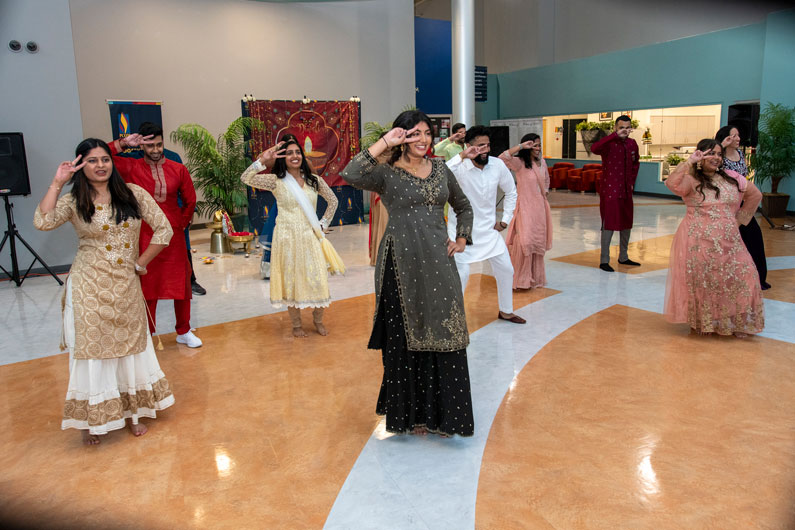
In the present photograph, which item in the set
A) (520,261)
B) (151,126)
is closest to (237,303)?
(151,126)

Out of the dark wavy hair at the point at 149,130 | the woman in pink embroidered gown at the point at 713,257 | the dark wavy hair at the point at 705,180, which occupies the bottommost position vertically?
the woman in pink embroidered gown at the point at 713,257

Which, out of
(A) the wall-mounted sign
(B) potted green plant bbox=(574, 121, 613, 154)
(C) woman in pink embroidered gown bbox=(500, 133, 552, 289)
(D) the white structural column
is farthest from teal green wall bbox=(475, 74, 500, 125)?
(C) woman in pink embroidered gown bbox=(500, 133, 552, 289)

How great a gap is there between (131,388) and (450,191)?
195cm

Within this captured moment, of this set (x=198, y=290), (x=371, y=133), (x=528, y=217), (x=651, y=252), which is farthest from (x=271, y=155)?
(x=371, y=133)

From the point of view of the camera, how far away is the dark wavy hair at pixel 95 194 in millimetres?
3029

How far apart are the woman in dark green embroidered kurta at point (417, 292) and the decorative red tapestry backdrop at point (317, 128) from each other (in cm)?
742

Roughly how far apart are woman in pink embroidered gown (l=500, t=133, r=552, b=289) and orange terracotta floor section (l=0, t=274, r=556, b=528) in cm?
213

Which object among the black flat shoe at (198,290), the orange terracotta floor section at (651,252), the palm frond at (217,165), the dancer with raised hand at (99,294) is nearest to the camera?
the dancer with raised hand at (99,294)

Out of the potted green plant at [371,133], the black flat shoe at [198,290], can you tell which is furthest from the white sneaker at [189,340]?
the potted green plant at [371,133]

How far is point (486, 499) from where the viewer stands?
259 cm

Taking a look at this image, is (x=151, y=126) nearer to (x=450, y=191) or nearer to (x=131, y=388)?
(x=131, y=388)

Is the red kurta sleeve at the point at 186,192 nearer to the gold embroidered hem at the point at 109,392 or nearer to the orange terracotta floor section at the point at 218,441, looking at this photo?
the orange terracotta floor section at the point at 218,441

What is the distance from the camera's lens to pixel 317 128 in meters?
10.8

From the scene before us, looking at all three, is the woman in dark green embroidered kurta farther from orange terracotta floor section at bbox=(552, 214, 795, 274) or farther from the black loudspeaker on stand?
the black loudspeaker on stand
